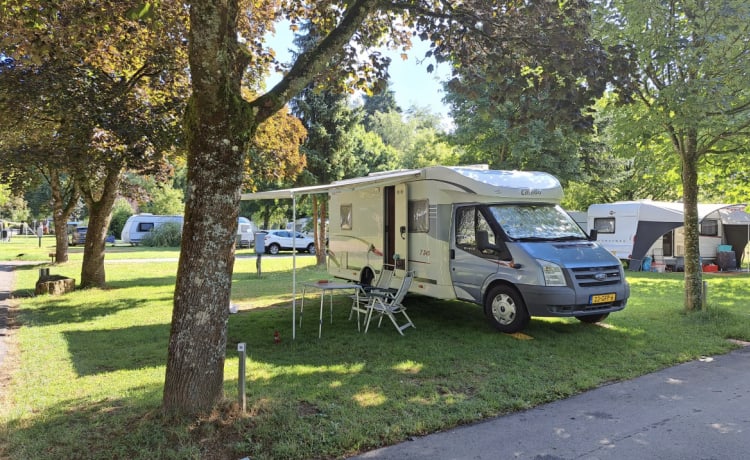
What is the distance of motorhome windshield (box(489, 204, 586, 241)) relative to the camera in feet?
24.8

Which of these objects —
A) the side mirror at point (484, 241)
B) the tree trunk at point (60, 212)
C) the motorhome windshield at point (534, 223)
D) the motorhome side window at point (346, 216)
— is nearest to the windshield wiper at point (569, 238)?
the motorhome windshield at point (534, 223)

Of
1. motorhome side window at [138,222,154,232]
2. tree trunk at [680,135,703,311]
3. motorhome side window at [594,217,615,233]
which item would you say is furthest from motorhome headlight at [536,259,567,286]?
motorhome side window at [138,222,154,232]

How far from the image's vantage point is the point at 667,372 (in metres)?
5.88

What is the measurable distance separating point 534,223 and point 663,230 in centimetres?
1229

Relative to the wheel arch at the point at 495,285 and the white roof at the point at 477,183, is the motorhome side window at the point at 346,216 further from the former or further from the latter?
the wheel arch at the point at 495,285

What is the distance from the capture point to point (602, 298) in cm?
703

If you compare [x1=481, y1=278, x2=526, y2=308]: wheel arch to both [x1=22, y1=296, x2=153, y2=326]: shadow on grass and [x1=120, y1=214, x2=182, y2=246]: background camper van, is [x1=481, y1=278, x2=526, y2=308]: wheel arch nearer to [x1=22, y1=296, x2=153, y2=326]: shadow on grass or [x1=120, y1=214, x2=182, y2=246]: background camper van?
[x1=22, y1=296, x2=153, y2=326]: shadow on grass

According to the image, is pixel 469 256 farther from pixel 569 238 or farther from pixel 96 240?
pixel 96 240

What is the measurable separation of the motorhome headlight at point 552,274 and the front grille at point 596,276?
18 centimetres

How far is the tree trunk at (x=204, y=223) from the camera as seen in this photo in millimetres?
4105

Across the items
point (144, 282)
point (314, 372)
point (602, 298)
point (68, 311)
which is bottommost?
point (314, 372)

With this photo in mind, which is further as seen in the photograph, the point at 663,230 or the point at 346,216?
the point at 663,230

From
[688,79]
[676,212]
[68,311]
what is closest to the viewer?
[688,79]

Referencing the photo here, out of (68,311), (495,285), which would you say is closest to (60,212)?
(68,311)
